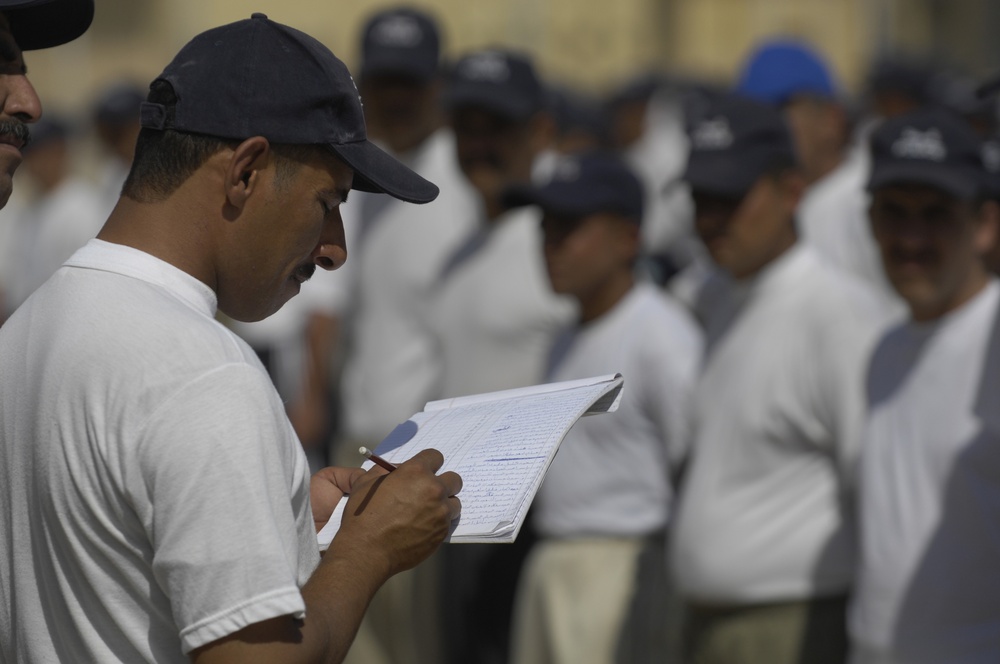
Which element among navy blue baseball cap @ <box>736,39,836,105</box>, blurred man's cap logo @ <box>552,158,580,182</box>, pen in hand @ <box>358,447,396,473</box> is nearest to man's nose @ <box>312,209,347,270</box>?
pen in hand @ <box>358,447,396,473</box>

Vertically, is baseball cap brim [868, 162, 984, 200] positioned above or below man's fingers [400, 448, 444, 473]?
below

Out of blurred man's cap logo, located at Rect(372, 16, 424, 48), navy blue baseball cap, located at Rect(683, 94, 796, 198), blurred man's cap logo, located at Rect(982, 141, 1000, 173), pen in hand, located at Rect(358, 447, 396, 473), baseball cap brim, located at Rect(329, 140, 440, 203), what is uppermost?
baseball cap brim, located at Rect(329, 140, 440, 203)

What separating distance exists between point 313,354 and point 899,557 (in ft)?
13.3

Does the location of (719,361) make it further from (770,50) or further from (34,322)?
(770,50)

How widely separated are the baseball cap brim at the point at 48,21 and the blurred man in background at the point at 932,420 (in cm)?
215

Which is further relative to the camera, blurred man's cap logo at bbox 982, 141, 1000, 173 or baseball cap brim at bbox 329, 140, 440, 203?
blurred man's cap logo at bbox 982, 141, 1000, 173

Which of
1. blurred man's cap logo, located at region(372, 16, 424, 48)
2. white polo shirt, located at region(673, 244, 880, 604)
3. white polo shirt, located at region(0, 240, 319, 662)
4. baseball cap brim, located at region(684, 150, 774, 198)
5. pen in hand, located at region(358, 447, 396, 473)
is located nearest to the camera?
white polo shirt, located at region(0, 240, 319, 662)

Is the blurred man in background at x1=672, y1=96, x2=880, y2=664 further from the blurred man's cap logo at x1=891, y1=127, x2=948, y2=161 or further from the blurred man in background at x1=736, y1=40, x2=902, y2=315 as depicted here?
the blurred man in background at x1=736, y1=40, x2=902, y2=315

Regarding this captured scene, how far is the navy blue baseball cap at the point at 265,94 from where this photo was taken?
1.92 meters

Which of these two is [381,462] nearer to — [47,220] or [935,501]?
[935,501]

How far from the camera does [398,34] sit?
655cm

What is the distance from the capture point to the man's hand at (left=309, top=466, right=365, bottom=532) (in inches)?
86.7

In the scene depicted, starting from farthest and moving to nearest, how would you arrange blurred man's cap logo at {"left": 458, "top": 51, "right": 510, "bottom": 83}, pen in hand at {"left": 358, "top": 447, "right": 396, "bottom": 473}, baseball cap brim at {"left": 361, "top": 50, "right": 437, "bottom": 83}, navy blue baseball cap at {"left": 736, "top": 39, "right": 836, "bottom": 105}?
navy blue baseball cap at {"left": 736, "top": 39, "right": 836, "bottom": 105}, baseball cap brim at {"left": 361, "top": 50, "right": 437, "bottom": 83}, blurred man's cap logo at {"left": 458, "top": 51, "right": 510, "bottom": 83}, pen in hand at {"left": 358, "top": 447, "right": 396, "bottom": 473}

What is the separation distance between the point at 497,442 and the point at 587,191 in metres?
2.89
